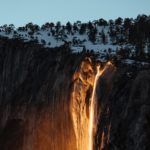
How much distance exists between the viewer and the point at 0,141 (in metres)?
59.0

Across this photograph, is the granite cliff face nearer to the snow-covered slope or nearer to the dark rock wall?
the dark rock wall

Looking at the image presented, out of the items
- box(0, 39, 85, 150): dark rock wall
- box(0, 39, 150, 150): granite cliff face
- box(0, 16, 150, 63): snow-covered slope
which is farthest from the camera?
box(0, 16, 150, 63): snow-covered slope

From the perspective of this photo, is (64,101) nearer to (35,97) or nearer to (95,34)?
A: (35,97)

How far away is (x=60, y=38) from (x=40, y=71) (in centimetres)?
2088

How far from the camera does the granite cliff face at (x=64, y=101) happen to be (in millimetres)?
39469

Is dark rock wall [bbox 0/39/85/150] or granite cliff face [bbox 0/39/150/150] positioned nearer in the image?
granite cliff face [bbox 0/39/150/150]

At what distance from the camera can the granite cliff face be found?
3947 cm

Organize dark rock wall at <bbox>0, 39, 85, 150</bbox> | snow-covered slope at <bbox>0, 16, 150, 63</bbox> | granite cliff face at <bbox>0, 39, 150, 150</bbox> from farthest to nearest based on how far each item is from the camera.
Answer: snow-covered slope at <bbox>0, 16, 150, 63</bbox>, dark rock wall at <bbox>0, 39, 85, 150</bbox>, granite cliff face at <bbox>0, 39, 150, 150</bbox>

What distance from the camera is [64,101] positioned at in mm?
52312

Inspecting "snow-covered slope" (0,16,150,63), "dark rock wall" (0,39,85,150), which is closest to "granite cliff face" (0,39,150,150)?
"dark rock wall" (0,39,85,150)

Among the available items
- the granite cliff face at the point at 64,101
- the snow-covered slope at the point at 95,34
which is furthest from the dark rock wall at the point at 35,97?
the snow-covered slope at the point at 95,34

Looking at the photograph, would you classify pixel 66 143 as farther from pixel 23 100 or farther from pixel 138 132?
pixel 138 132

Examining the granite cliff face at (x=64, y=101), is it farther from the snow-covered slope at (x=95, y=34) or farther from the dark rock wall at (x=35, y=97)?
the snow-covered slope at (x=95, y=34)

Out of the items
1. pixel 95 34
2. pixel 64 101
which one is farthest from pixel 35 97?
pixel 95 34
